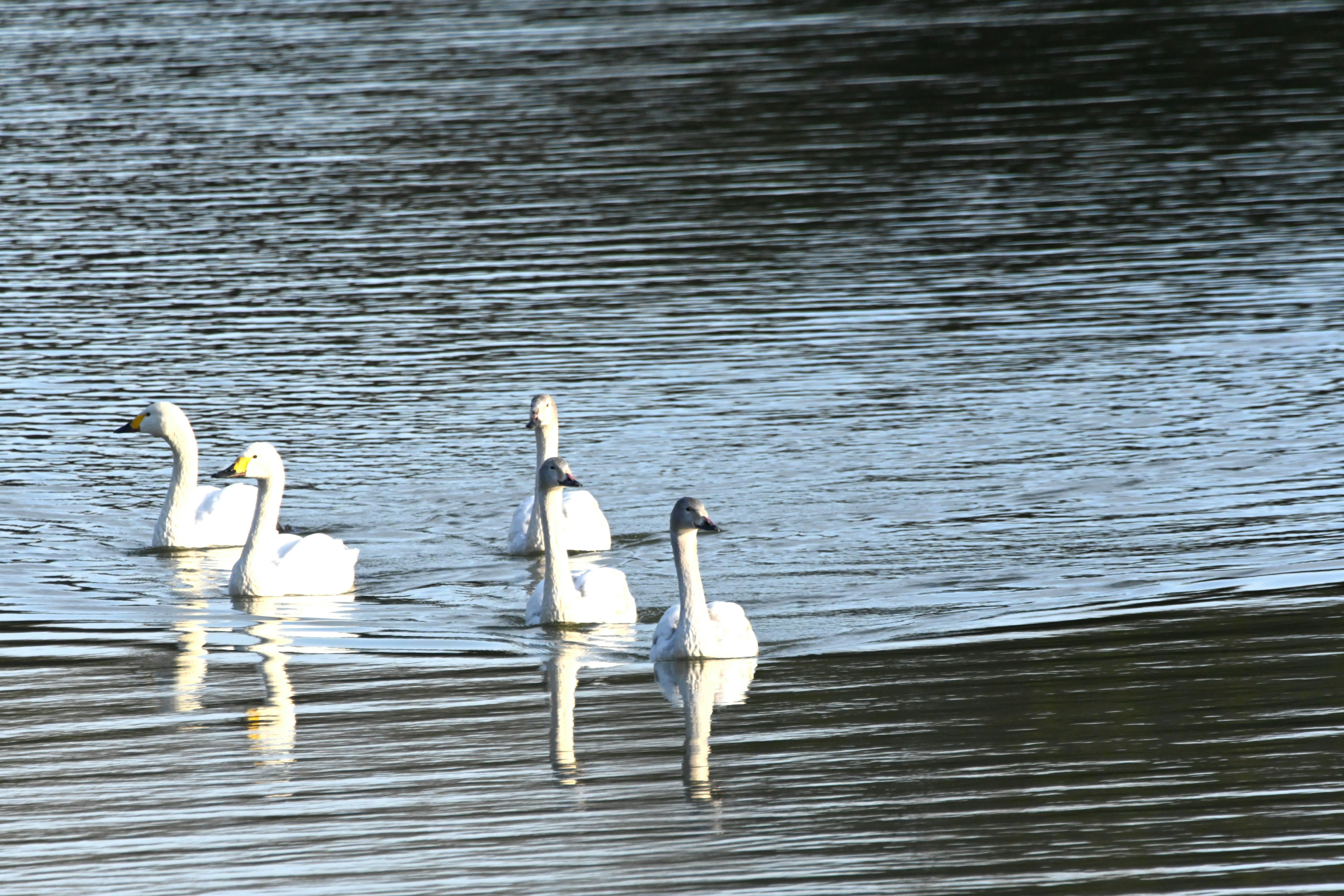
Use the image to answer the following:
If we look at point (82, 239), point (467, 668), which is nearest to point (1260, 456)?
point (467, 668)

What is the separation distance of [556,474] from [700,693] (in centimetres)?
264

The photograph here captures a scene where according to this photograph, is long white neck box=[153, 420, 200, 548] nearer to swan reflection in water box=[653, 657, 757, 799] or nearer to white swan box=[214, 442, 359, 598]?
white swan box=[214, 442, 359, 598]

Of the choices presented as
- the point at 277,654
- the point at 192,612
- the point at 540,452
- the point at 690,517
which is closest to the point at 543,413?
the point at 540,452

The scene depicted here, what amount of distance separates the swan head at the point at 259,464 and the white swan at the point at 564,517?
1.90 metres

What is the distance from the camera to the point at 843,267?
88.4 feet

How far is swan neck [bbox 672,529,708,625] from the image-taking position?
1248cm

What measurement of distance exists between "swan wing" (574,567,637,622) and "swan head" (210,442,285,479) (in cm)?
252

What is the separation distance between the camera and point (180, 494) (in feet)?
55.0

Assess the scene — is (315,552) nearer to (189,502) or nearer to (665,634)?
(189,502)

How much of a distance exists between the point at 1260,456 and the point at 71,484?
9.83 meters

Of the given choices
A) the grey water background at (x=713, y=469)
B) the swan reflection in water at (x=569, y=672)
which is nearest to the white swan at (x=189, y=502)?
the grey water background at (x=713, y=469)

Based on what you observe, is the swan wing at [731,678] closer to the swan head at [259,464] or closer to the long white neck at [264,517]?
the long white neck at [264,517]

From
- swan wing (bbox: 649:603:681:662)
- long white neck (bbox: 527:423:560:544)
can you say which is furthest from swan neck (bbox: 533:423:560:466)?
swan wing (bbox: 649:603:681:662)

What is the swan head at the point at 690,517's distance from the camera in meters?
12.4
